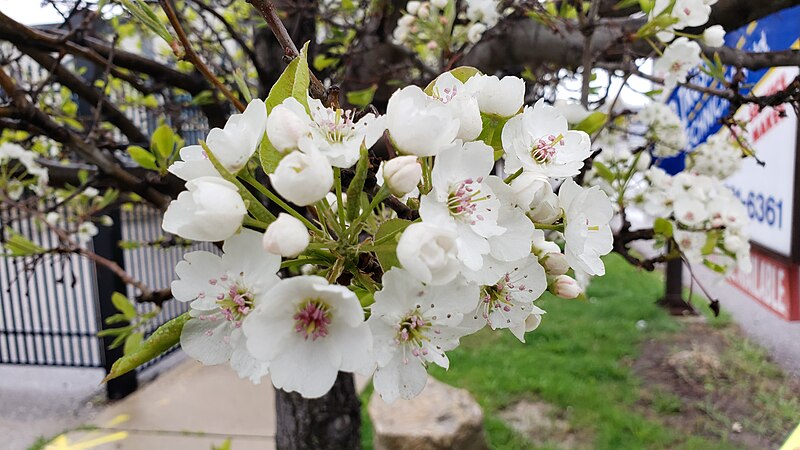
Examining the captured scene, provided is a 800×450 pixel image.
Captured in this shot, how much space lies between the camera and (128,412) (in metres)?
4.09

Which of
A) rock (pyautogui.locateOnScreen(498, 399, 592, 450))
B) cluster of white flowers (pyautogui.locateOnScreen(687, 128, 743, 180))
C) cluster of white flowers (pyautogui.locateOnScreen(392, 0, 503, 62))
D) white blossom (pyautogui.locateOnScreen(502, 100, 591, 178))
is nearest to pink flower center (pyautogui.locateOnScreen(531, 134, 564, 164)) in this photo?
white blossom (pyautogui.locateOnScreen(502, 100, 591, 178))

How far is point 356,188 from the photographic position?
607mm

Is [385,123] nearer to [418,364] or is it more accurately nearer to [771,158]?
[418,364]

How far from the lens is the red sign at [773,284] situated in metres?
2.25

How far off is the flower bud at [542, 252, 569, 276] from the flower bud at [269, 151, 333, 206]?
263 millimetres

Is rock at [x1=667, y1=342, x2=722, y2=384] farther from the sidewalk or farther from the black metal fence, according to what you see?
the black metal fence

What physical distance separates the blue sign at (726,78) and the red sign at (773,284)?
1.95ft

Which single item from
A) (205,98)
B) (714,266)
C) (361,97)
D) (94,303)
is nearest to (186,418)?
(94,303)

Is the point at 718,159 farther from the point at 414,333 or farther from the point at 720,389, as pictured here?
the point at 414,333

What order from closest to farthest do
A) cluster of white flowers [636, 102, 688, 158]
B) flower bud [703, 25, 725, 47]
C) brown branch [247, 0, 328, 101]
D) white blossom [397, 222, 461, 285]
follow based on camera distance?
1. white blossom [397, 222, 461, 285]
2. brown branch [247, 0, 328, 101]
3. flower bud [703, 25, 725, 47]
4. cluster of white flowers [636, 102, 688, 158]

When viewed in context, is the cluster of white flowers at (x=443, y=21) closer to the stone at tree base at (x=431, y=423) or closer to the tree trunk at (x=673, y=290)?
the stone at tree base at (x=431, y=423)

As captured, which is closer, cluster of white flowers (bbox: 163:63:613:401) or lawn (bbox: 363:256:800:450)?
cluster of white flowers (bbox: 163:63:613:401)

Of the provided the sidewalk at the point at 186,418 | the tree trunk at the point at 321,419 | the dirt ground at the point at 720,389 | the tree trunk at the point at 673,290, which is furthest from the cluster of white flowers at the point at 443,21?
the tree trunk at the point at 673,290

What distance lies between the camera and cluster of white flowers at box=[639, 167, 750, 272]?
173 cm
